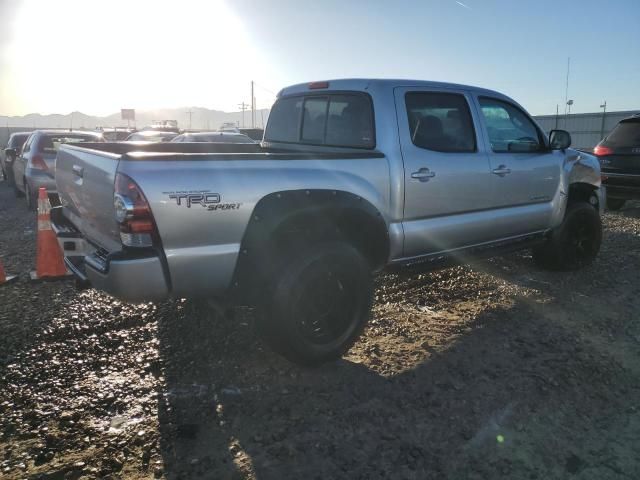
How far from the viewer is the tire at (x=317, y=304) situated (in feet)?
10.2

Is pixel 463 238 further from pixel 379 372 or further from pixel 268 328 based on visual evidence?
pixel 268 328

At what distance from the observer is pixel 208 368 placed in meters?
3.42

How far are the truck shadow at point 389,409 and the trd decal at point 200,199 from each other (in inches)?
46.7

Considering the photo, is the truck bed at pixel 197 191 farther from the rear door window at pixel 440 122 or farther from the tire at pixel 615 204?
the tire at pixel 615 204

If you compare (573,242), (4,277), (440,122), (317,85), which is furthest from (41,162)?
(573,242)

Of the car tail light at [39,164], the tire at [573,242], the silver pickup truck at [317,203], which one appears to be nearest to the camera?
the silver pickup truck at [317,203]

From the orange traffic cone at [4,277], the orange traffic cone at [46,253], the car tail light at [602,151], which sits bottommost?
the orange traffic cone at [4,277]

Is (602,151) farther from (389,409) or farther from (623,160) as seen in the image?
(389,409)

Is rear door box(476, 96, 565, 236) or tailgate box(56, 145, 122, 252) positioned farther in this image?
rear door box(476, 96, 565, 236)

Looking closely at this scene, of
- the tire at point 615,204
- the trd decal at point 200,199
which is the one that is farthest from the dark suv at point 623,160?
the trd decal at point 200,199

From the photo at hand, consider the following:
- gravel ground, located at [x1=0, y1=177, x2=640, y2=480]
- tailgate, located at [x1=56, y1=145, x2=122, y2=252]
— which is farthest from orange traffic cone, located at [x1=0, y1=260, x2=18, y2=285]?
tailgate, located at [x1=56, y1=145, x2=122, y2=252]

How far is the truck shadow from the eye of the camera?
2477 mm

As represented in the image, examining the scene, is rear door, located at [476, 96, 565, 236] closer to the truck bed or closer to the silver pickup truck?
the silver pickup truck

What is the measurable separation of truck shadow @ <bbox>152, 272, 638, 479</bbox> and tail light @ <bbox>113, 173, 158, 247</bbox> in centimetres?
103
